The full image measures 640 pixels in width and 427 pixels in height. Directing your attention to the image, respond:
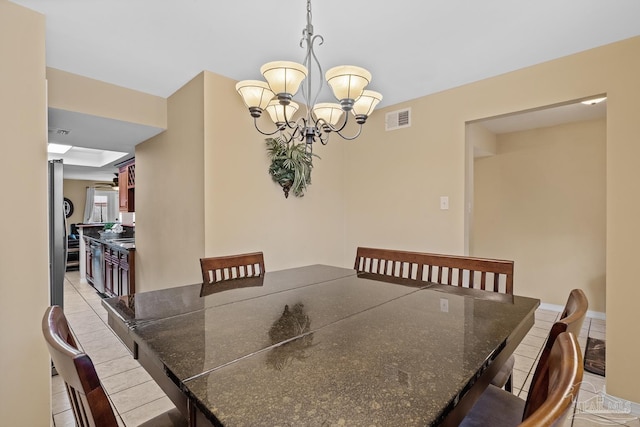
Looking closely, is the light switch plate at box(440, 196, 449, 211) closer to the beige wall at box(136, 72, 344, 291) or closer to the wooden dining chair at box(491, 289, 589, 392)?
the beige wall at box(136, 72, 344, 291)

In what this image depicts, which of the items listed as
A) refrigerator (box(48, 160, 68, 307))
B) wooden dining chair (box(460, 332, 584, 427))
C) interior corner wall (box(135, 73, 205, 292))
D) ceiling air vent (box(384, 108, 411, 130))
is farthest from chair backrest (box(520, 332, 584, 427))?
refrigerator (box(48, 160, 68, 307))

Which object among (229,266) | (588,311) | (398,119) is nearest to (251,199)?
(229,266)

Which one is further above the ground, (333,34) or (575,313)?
(333,34)

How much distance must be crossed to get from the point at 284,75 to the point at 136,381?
7.57 feet

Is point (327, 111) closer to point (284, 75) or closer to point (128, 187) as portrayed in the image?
point (284, 75)

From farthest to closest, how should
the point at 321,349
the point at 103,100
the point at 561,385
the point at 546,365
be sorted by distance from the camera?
1. the point at 103,100
2. the point at 321,349
3. the point at 546,365
4. the point at 561,385

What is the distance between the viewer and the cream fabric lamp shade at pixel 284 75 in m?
1.41

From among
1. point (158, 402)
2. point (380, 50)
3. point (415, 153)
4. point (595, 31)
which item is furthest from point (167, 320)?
point (595, 31)

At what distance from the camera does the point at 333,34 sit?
1899mm

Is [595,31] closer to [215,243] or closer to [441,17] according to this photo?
[441,17]

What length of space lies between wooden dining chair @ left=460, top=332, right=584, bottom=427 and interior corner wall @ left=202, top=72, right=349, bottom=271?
199 centimetres

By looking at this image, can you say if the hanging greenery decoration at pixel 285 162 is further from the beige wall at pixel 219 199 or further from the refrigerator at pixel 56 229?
the refrigerator at pixel 56 229

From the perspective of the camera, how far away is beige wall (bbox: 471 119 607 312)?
3604 mm

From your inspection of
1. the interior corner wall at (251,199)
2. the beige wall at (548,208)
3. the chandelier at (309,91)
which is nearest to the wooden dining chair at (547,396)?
the chandelier at (309,91)
